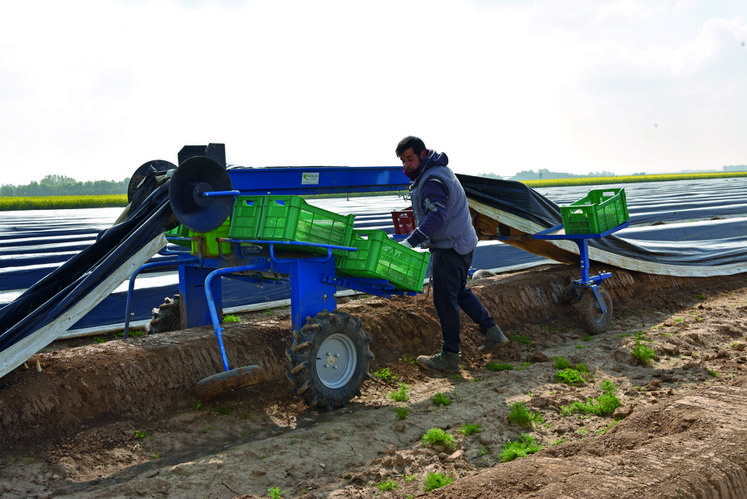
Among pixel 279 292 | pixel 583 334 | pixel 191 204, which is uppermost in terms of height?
pixel 191 204

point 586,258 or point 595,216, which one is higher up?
point 595,216

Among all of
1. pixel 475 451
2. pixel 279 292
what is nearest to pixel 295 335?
pixel 475 451

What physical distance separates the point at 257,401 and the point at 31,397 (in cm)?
159

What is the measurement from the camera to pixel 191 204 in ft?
14.5

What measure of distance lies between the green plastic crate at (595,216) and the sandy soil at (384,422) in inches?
51.0

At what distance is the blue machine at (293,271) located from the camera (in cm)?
435

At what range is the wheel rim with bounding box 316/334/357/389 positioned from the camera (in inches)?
184

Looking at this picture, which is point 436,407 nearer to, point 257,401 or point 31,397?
point 257,401

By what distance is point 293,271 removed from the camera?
4.69m

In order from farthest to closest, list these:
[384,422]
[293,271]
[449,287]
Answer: [449,287] → [293,271] → [384,422]

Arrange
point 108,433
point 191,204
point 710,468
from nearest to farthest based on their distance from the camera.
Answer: point 710,468
point 108,433
point 191,204

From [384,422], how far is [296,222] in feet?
5.22

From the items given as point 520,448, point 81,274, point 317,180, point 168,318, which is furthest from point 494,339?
point 81,274

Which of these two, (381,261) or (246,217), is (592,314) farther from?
(246,217)
